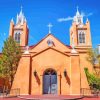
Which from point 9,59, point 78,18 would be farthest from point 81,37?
point 9,59

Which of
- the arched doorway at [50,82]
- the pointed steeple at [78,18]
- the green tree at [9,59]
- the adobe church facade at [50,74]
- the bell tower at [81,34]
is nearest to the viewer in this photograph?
the adobe church facade at [50,74]

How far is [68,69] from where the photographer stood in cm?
2783

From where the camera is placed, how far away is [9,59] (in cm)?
3628

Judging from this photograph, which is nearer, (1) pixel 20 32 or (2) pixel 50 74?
(2) pixel 50 74

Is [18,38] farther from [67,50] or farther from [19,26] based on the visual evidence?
[67,50]

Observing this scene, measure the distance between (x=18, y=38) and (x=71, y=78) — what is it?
2946 centimetres

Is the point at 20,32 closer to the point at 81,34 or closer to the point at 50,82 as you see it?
the point at 81,34

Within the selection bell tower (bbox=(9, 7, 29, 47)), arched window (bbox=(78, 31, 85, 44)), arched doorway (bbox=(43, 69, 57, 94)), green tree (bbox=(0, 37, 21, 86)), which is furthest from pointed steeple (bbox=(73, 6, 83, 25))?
arched doorway (bbox=(43, 69, 57, 94))

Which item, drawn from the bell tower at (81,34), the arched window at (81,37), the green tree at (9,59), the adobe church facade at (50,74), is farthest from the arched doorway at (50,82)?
the arched window at (81,37)

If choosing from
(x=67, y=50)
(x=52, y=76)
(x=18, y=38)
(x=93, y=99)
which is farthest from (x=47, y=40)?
(x=93, y=99)

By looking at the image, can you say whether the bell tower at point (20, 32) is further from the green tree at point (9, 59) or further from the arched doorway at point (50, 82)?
the arched doorway at point (50, 82)

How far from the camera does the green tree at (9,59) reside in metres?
35.8

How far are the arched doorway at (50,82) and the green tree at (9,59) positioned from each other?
9849 millimetres

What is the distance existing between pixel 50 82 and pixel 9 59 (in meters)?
11.3
